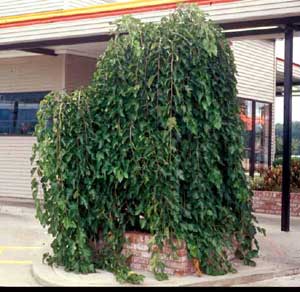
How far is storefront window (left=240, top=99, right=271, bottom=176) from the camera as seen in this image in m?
19.8

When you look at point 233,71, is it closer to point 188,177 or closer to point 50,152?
point 188,177

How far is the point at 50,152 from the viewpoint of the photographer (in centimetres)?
762

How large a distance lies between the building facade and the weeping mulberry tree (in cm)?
240

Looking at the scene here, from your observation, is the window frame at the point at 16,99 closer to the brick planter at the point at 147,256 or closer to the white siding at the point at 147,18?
the white siding at the point at 147,18

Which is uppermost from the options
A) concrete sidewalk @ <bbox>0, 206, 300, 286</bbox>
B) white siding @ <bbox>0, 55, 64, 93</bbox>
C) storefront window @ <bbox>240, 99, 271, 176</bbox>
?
white siding @ <bbox>0, 55, 64, 93</bbox>

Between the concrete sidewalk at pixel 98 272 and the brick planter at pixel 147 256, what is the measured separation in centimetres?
16

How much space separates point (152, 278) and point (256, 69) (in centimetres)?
1381

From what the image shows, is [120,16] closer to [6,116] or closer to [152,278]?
[6,116]

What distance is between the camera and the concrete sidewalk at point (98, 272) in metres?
7.21

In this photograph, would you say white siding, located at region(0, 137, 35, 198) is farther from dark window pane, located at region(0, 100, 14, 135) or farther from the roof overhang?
the roof overhang

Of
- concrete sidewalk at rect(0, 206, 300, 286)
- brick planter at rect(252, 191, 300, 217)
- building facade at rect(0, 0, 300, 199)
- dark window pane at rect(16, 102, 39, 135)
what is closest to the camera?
concrete sidewalk at rect(0, 206, 300, 286)

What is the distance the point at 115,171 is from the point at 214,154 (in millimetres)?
1298

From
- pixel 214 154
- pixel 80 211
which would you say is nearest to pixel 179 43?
pixel 214 154

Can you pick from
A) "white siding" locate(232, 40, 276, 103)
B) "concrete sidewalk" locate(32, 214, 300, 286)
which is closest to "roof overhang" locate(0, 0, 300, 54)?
"concrete sidewalk" locate(32, 214, 300, 286)
